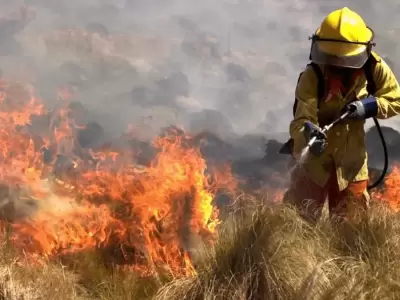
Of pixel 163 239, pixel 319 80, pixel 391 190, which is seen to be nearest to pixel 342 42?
pixel 319 80

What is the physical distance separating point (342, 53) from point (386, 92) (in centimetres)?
39

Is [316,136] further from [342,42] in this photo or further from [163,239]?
[163,239]

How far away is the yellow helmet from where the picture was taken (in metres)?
3.88

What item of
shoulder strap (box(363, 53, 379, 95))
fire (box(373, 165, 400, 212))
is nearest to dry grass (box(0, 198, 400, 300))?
shoulder strap (box(363, 53, 379, 95))

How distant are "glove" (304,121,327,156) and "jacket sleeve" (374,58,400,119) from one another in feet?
A: 1.82

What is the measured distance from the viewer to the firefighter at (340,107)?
151 inches

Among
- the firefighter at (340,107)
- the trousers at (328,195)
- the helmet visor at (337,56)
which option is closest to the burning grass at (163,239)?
the trousers at (328,195)

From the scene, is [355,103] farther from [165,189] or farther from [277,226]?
[165,189]

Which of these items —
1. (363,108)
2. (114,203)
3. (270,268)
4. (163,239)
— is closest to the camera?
(270,268)

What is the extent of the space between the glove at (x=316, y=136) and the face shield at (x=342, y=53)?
0.55 metres

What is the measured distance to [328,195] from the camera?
4176mm

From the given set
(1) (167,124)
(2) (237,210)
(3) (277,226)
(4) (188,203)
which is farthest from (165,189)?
(1) (167,124)

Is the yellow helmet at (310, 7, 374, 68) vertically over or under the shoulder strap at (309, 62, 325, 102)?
over

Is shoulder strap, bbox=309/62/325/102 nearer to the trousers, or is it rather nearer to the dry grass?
the trousers
